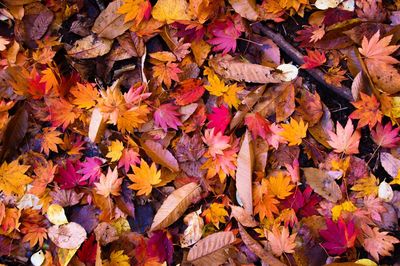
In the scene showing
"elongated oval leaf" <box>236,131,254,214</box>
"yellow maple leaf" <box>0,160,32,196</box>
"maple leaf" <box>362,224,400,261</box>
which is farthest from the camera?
"yellow maple leaf" <box>0,160,32,196</box>

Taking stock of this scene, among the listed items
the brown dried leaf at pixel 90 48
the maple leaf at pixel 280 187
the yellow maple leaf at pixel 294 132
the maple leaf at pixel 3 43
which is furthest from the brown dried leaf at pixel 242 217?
the maple leaf at pixel 3 43

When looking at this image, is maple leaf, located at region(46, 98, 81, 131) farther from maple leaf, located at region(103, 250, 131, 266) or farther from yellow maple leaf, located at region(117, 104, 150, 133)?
maple leaf, located at region(103, 250, 131, 266)

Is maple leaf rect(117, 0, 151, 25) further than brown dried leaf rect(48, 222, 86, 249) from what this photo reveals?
Yes

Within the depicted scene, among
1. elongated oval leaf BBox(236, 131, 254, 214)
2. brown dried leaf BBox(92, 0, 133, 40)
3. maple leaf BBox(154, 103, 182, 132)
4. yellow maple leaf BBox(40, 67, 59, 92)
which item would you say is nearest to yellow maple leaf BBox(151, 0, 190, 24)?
brown dried leaf BBox(92, 0, 133, 40)

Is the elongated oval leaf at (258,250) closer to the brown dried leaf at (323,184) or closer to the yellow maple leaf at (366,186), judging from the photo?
the brown dried leaf at (323,184)

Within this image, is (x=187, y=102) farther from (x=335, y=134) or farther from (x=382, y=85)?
(x=382, y=85)

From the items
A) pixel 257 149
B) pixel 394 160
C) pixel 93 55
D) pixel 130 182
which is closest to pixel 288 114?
pixel 257 149

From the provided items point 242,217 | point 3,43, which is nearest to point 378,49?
point 242,217
